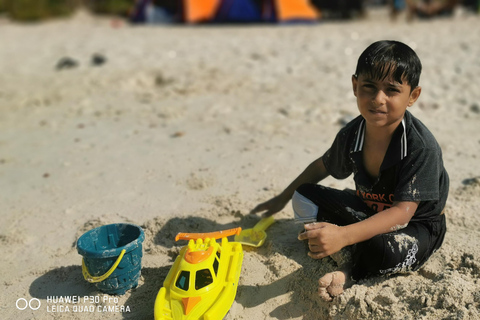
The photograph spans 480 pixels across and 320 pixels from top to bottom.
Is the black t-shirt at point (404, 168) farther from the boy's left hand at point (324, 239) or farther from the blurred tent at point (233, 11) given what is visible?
the blurred tent at point (233, 11)

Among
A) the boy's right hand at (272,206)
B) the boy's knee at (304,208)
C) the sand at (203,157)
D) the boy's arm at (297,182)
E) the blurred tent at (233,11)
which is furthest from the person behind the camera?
the blurred tent at (233,11)

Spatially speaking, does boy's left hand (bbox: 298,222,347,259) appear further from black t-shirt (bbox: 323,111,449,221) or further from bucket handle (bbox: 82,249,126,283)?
bucket handle (bbox: 82,249,126,283)

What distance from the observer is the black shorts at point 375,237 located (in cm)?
217

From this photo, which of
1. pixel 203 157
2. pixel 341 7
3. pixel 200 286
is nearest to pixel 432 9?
pixel 341 7

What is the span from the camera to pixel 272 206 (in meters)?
2.74

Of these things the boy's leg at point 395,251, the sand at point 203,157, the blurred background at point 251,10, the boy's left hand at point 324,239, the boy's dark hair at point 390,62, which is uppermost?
the boy's dark hair at point 390,62

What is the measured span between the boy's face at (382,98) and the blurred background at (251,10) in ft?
27.5

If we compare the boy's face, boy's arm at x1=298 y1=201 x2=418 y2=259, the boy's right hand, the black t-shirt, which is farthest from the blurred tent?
boy's arm at x1=298 y1=201 x2=418 y2=259

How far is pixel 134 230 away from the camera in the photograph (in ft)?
7.95

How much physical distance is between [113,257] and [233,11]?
913 centimetres

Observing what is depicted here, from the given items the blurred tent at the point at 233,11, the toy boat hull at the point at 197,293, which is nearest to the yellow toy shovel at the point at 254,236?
the toy boat hull at the point at 197,293

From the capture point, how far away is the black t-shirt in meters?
2.15

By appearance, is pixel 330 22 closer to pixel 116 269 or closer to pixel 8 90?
pixel 8 90

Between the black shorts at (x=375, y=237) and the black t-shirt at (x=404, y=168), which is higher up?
the black t-shirt at (x=404, y=168)
